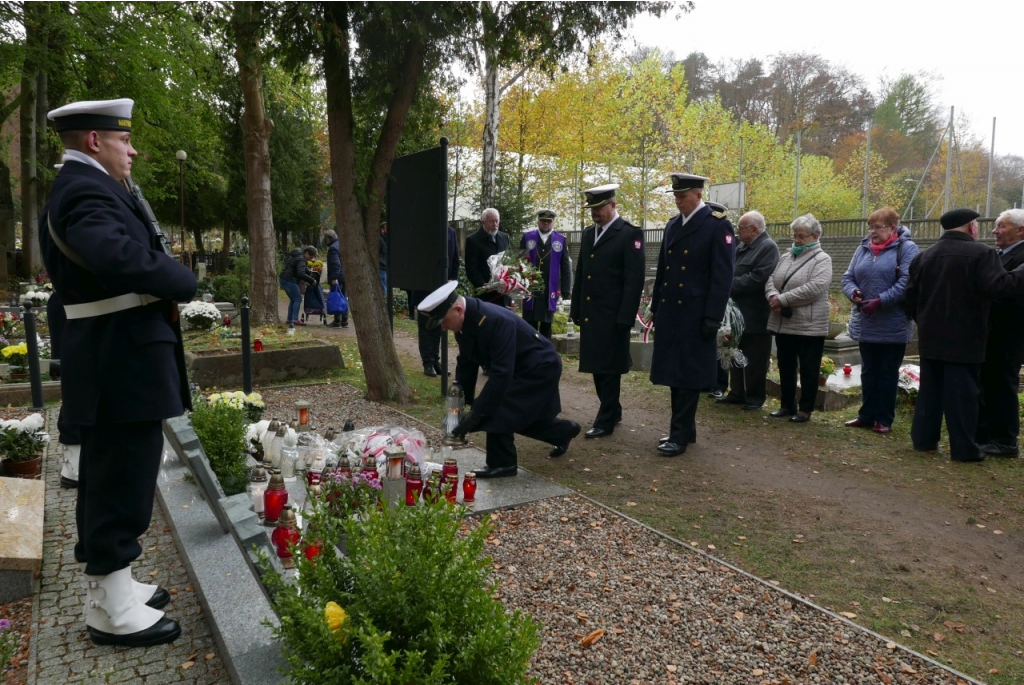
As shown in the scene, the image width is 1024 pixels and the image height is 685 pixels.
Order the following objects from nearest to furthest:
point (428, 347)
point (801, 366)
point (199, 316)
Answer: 1. point (801, 366)
2. point (428, 347)
3. point (199, 316)

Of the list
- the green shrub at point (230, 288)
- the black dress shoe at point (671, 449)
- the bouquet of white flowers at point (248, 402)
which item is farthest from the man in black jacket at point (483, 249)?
the green shrub at point (230, 288)

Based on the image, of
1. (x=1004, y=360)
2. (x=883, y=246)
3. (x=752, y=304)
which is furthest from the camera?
(x=752, y=304)

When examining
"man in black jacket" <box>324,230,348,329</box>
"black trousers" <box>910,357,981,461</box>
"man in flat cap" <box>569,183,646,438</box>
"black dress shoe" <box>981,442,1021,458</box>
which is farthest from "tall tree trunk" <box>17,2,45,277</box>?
"black dress shoe" <box>981,442,1021,458</box>

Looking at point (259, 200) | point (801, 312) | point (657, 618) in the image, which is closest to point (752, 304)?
point (801, 312)

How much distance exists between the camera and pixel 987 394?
6.59m

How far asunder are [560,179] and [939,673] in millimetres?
30084

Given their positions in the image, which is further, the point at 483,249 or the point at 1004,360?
the point at 483,249

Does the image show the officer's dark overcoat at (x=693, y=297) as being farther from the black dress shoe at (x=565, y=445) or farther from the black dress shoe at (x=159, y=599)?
the black dress shoe at (x=159, y=599)

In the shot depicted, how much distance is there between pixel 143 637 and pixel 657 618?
230cm

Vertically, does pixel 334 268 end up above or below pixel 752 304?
above

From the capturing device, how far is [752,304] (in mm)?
8203

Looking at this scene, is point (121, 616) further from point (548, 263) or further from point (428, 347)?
point (548, 263)

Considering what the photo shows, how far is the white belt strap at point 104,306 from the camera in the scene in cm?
300

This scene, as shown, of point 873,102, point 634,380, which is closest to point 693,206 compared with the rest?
point 634,380
